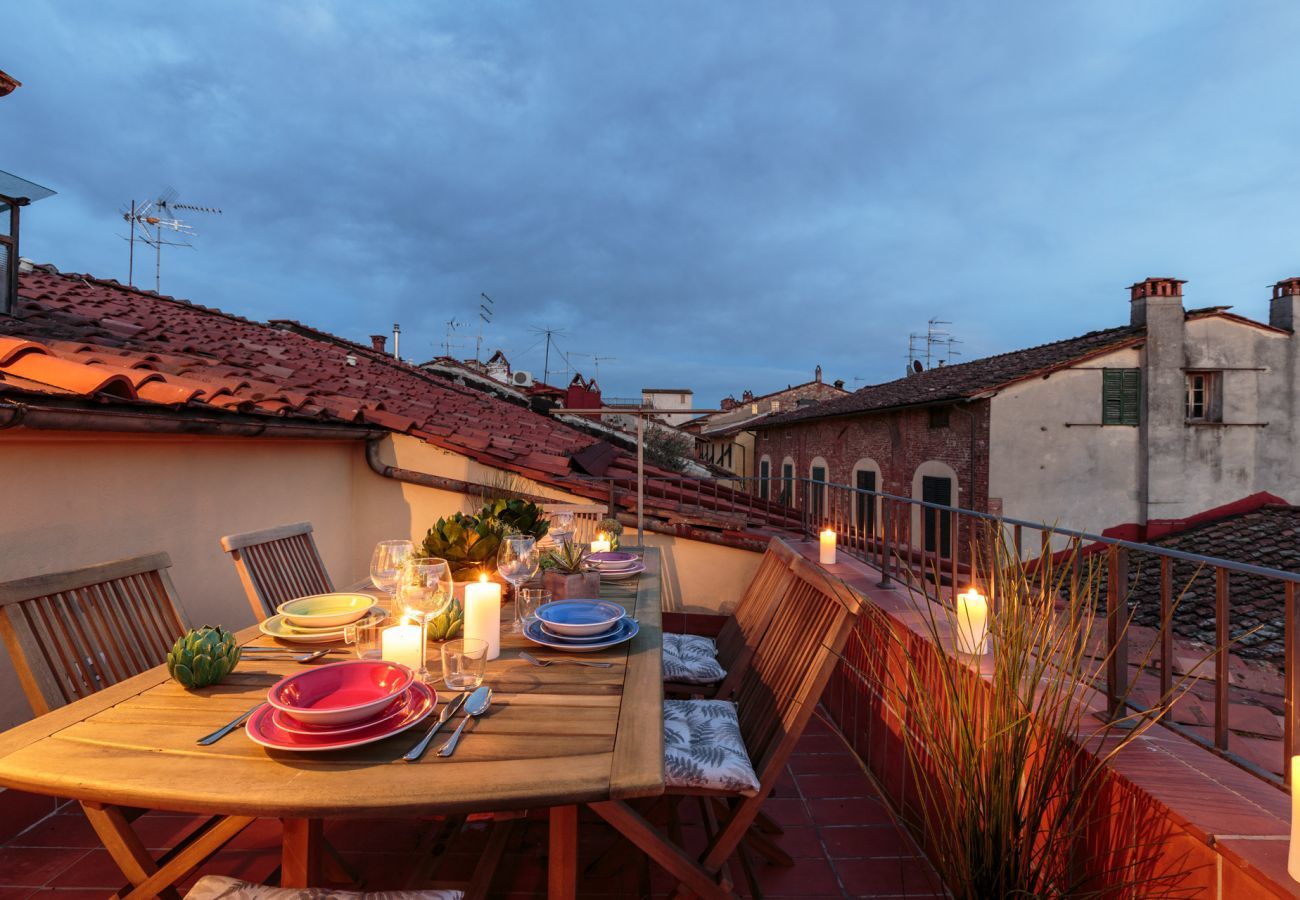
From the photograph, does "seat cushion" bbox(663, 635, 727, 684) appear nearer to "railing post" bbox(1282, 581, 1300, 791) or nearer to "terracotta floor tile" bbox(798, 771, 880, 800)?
"terracotta floor tile" bbox(798, 771, 880, 800)

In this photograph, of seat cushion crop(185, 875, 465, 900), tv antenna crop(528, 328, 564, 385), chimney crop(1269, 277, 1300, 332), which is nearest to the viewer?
seat cushion crop(185, 875, 465, 900)

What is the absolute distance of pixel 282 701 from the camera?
4.18 ft

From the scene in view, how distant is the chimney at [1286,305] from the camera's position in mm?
12562

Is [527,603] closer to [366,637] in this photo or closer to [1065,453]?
[366,637]

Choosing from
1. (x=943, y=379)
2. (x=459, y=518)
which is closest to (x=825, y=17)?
(x=943, y=379)

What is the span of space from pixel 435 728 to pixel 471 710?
0.31 feet

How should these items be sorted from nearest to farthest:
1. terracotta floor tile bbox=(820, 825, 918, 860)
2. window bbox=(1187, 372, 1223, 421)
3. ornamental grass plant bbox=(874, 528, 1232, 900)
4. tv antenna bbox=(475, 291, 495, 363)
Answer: ornamental grass plant bbox=(874, 528, 1232, 900) → terracotta floor tile bbox=(820, 825, 918, 860) → window bbox=(1187, 372, 1223, 421) → tv antenna bbox=(475, 291, 495, 363)

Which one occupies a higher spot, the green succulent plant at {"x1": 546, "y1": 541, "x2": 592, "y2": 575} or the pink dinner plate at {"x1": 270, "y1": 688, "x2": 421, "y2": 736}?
the green succulent plant at {"x1": 546, "y1": 541, "x2": 592, "y2": 575}

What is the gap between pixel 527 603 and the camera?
213 centimetres

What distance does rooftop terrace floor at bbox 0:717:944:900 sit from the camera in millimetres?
1953

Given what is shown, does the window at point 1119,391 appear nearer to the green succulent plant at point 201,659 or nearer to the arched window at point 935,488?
the arched window at point 935,488

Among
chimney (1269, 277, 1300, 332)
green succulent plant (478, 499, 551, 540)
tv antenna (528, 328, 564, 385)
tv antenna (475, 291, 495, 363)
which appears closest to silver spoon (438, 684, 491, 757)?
green succulent plant (478, 499, 551, 540)

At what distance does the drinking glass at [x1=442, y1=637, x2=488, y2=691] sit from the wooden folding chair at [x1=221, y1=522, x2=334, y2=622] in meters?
1.03

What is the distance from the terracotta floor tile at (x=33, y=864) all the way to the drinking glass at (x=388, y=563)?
4.07ft
